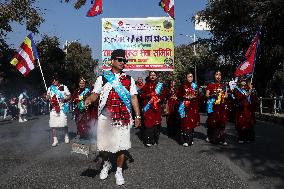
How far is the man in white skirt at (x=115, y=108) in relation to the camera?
21.2 feet

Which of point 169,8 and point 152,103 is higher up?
point 169,8

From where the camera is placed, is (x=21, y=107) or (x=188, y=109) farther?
(x=21, y=107)

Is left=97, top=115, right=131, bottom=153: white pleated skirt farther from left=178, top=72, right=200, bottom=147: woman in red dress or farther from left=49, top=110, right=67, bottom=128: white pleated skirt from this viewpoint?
left=49, top=110, right=67, bottom=128: white pleated skirt

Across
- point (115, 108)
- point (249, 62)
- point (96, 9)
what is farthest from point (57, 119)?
point (96, 9)

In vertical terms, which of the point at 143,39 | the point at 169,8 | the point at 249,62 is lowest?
the point at 249,62

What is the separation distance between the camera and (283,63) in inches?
1011

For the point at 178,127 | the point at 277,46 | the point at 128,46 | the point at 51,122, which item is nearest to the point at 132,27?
the point at 128,46

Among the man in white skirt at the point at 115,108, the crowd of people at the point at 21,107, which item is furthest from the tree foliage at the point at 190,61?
the man in white skirt at the point at 115,108

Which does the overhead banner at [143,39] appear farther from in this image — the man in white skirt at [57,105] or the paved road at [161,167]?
the paved road at [161,167]

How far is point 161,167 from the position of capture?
294 inches

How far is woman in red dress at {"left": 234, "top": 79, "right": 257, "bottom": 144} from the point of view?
1129 centimetres

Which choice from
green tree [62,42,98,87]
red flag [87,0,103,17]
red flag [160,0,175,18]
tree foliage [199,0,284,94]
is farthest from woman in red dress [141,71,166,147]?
green tree [62,42,98,87]

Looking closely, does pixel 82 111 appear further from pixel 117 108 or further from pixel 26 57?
pixel 117 108

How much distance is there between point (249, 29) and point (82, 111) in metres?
20.6
